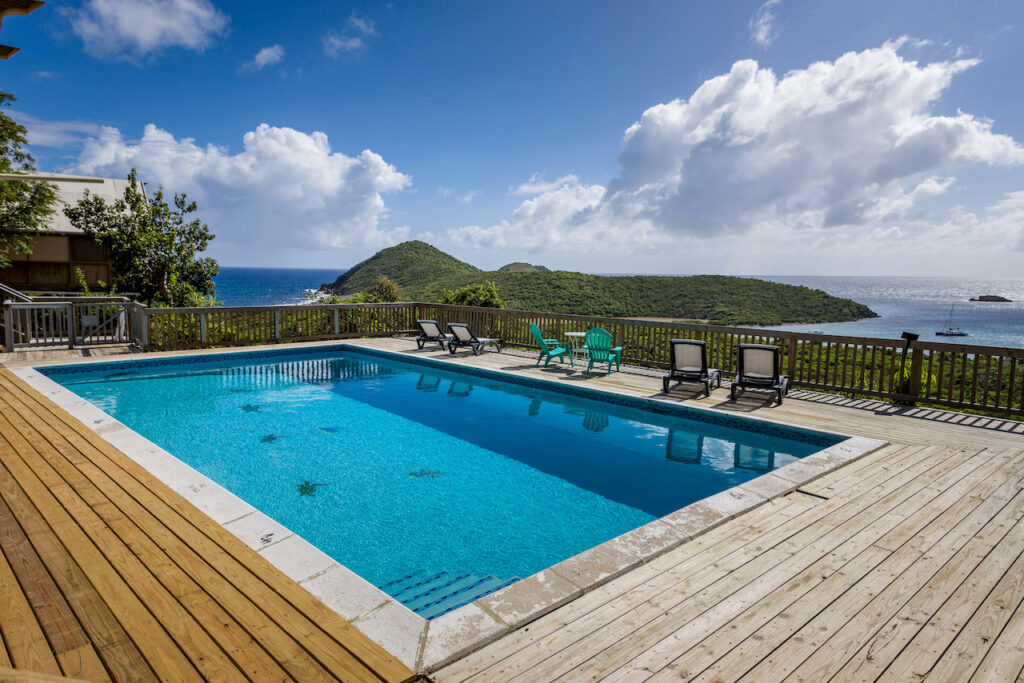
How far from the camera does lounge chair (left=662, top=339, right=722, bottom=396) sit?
23.5 feet

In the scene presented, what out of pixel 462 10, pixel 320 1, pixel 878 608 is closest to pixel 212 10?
pixel 320 1

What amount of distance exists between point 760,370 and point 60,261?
18586mm

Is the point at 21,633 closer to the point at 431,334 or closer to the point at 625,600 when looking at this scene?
the point at 625,600

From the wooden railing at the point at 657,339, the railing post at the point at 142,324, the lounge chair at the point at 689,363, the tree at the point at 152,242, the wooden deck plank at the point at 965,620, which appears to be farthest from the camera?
the tree at the point at 152,242

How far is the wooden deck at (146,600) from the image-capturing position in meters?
1.90

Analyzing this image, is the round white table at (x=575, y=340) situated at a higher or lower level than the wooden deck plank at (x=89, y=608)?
higher

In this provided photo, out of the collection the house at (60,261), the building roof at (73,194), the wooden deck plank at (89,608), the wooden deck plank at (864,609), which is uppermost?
the building roof at (73,194)

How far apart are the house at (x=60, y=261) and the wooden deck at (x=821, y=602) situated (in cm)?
1794

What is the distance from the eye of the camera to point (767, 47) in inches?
521

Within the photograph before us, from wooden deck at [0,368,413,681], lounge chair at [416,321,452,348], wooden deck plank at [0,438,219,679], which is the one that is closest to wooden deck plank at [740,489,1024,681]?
wooden deck at [0,368,413,681]

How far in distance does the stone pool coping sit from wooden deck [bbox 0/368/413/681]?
0.09 meters

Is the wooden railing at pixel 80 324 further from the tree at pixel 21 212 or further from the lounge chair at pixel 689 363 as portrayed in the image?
the lounge chair at pixel 689 363

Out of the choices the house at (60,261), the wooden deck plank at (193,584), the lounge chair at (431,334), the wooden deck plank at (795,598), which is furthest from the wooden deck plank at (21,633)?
the house at (60,261)

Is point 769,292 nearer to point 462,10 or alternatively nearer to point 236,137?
point 462,10
